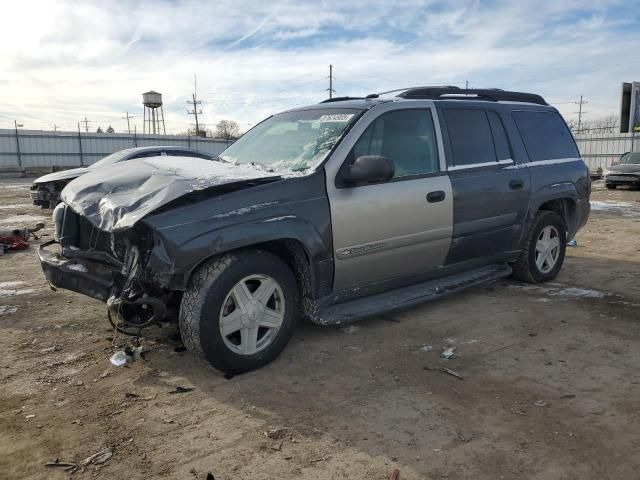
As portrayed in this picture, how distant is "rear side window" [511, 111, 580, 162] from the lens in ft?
18.3

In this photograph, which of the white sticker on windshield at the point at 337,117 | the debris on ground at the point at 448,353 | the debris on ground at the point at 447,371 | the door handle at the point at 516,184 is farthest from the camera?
the door handle at the point at 516,184

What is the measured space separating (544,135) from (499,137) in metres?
0.89

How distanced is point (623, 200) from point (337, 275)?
15.1 meters

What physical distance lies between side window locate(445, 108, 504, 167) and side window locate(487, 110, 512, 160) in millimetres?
67

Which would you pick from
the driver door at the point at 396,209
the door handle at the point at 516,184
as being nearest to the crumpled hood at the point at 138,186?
the driver door at the point at 396,209

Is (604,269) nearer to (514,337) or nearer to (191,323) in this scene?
(514,337)

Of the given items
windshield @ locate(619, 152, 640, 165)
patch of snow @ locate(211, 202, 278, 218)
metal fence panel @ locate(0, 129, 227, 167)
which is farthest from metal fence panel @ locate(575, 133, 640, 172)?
patch of snow @ locate(211, 202, 278, 218)

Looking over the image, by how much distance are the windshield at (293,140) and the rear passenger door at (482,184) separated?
1.10 metres

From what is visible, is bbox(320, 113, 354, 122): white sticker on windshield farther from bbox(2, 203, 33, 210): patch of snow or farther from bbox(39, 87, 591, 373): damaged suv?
bbox(2, 203, 33, 210): patch of snow

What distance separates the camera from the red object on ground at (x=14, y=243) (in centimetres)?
782

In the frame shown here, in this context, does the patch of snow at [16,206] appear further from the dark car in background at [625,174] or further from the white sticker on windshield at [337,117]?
the dark car in background at [625,174]

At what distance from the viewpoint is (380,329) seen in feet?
14.7

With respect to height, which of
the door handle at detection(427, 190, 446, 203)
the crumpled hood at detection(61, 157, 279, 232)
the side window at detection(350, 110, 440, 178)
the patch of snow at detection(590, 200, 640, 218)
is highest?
the side window at detection(350, 110, 440, 178)

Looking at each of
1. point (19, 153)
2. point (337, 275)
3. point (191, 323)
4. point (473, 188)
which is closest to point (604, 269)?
point (473, 188)
